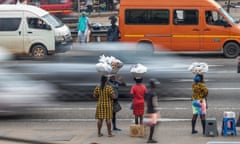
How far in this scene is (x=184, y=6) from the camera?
83.3ft

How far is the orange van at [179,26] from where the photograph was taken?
25.4 meters

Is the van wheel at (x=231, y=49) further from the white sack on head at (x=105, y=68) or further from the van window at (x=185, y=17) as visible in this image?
the white sack on head at (x=105, y=68)

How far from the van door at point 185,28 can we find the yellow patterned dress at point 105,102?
12.3 m

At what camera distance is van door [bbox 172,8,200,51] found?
2553 centimetres

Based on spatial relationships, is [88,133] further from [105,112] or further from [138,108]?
[138,108]

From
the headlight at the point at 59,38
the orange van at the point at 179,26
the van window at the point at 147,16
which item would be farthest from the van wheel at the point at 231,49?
the headlight at the point at 59,38

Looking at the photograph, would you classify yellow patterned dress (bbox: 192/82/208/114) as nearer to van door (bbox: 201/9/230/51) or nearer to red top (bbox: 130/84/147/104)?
red top (bbox: 130/84/147/104)

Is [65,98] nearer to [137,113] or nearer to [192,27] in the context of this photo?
[137,113]

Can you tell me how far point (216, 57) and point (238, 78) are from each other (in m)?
5.98

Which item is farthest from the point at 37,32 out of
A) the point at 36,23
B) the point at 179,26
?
the point at 179,26

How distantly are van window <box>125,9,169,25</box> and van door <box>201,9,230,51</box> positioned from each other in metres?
1.43

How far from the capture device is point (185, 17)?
84.1ft

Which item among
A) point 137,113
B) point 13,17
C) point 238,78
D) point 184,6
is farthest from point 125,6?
point 137,113

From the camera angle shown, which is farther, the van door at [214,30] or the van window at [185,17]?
the van door at [214,30]
